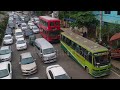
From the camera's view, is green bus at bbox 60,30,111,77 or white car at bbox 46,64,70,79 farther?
green bus at bbox 60,30,111,77

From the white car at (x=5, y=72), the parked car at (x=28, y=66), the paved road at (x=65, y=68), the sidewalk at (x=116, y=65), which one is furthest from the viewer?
the parked car at (x=28, y=66)

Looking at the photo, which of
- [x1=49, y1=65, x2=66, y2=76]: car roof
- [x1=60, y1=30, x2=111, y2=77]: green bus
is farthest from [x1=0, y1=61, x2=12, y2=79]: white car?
[x1=60, y1=30, x2=111, y2=77]: green bus

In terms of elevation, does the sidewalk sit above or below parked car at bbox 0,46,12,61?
below

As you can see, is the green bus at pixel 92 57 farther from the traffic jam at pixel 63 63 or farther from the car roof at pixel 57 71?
the car roof at pixel 57 71

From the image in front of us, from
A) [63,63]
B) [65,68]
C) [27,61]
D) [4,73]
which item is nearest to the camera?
[4,73]

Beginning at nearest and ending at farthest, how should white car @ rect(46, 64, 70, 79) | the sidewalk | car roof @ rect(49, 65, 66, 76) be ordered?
1. white car @ rect(46, 64, 70, 79)
2. car roof @ rect(49, 65, 66, 76)
3. the sidewalk

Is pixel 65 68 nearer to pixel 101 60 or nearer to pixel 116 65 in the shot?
pixel 101 60

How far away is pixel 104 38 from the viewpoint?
66.0 ft

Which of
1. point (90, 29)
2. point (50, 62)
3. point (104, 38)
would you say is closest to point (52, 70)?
point (50, 62)

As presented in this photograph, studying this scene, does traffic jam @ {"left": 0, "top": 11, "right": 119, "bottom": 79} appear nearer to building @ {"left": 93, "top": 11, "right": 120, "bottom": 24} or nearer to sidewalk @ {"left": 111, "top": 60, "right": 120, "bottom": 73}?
sidewalk @ {"left": 111, "top": 60, "right": 120, "bottom": 73}

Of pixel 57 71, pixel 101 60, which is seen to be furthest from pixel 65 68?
pixel 101 60

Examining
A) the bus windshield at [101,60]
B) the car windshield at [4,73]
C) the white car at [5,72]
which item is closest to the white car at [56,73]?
the bus windshield at [101,60]
